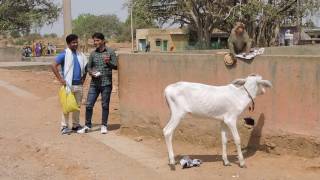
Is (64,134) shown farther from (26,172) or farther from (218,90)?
(218,90)

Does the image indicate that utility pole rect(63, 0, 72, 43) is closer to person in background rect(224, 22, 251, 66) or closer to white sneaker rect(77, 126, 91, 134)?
white sneaker rect(77, 126, 91, 134)

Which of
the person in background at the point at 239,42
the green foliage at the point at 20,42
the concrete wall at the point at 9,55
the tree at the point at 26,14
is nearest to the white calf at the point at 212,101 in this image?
the person in background at the point at 239,42

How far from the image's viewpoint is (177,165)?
742 cm

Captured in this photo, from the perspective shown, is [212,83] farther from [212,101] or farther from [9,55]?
[9,55]

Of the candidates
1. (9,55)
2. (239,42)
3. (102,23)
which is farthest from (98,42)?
(102,23)

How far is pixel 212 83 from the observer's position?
825 cm

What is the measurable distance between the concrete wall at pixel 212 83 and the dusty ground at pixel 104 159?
30cm

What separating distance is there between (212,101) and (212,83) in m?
1.11

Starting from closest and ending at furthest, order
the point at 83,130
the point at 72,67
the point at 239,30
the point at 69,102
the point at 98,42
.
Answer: the point at 239,30 < the point at 98,42 < the point at 69,102 < the point at 72,67 < the point at 83,130

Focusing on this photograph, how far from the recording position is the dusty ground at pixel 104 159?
23.0 ft

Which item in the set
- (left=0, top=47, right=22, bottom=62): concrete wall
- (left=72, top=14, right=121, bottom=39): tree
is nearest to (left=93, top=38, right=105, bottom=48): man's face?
(left=0, top=47, right=22, bottom=62): concrete wall

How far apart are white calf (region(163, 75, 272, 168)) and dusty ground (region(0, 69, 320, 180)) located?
1.08 feet

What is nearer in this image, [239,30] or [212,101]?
[212,101]

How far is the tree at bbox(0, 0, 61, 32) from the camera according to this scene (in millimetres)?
31062
